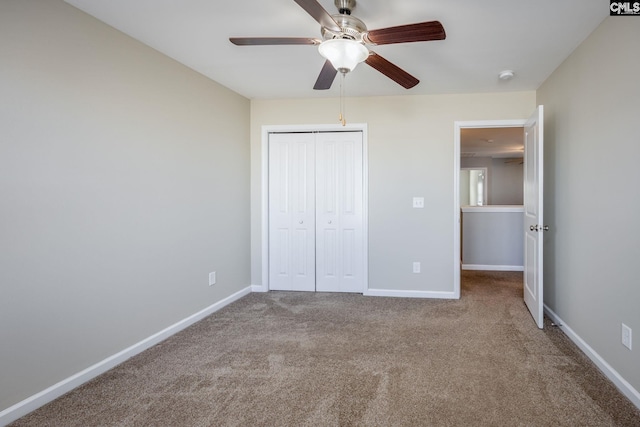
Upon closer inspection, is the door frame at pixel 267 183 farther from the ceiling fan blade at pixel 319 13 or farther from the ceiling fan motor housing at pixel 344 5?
the ceiling fan blade at pixel 319 13

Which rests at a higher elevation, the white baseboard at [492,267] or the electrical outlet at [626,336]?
the electrical outlet at [626,336]

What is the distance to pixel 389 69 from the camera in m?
2.24

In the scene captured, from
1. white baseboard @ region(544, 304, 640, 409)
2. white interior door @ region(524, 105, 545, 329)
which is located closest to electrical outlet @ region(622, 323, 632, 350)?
white baseboard @ region(544, 304, 640, 409)

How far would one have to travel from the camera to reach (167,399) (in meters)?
1.95

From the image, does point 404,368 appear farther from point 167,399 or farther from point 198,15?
point 198,15

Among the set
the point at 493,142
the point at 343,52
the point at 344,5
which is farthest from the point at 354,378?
the point at 493,142

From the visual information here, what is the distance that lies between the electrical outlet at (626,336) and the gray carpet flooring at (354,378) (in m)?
0.28

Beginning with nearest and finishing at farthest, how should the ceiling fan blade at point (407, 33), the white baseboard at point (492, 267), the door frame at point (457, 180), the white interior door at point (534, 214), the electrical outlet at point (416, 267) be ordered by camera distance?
the ceiling fan blade at point (407, 33) → the white interior door at point (534, 214) → the door frame at point (457, 180) → the electrical outlet at point (416, 267) → the white baseboard at point (492, 267)

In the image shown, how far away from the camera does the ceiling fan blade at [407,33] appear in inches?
66.6

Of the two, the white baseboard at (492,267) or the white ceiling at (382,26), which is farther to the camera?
the white baseboard at (492,267)

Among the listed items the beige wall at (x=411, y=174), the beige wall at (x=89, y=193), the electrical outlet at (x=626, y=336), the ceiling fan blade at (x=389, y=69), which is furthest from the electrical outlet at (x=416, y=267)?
the beige wall at (x=89, y=193)

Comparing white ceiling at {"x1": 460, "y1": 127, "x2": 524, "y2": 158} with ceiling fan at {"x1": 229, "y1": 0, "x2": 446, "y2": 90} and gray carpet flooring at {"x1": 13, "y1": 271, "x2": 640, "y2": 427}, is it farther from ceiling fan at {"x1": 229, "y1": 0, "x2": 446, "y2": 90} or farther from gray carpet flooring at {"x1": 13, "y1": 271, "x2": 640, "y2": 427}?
ceiling fan at {"x1": 229, "y1": 0, "x2": 446, "y2": 90}

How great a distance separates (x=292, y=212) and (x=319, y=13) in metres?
2.77

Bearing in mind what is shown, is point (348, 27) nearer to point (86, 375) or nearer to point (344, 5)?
point (344, 5)
